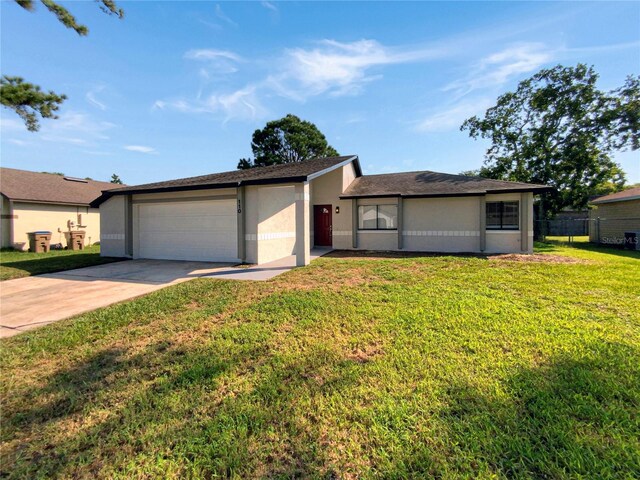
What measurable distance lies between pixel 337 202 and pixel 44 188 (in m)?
20.0

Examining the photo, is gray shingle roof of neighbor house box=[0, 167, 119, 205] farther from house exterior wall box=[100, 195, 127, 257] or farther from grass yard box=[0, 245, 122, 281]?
house exterior wall box=[100, 195, 127, 257]

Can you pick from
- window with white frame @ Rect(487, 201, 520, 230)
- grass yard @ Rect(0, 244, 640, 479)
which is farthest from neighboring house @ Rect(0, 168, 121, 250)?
window with white frame @ Rect(487, 201, 520, 230)

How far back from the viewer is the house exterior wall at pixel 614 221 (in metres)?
17.3

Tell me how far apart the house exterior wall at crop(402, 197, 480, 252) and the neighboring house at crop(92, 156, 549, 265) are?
0.04 m

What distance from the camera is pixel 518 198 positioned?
12.7 metres

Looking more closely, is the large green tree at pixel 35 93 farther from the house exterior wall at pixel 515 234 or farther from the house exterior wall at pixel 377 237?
the house exterior wall at pixel 515 234

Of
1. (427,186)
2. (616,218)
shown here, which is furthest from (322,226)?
(616,218)

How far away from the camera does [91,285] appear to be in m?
8.20

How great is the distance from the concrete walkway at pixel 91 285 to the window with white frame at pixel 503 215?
9900 mm

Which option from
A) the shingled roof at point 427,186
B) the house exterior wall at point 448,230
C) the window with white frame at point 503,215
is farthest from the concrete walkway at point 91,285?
the window with white frame at point 503,215

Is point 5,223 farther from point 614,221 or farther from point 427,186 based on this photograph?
point 614,221

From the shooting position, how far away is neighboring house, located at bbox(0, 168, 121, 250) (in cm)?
1667

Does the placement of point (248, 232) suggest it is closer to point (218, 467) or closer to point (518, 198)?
point (218, 467)

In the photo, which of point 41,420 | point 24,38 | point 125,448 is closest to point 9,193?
point 24,38
